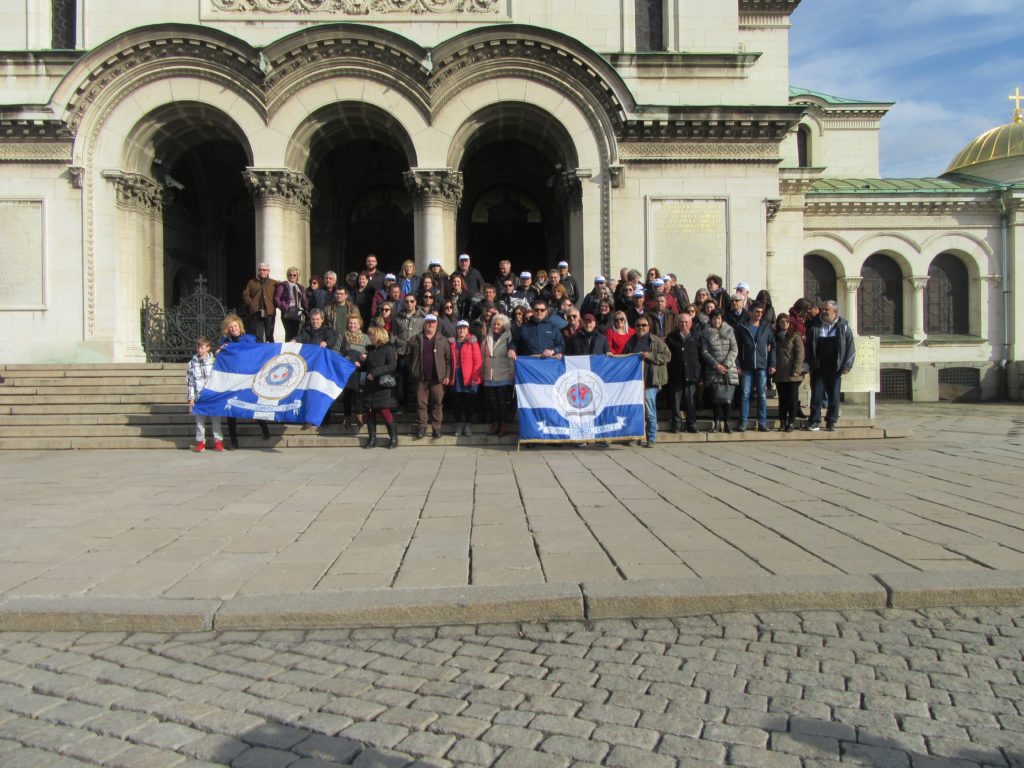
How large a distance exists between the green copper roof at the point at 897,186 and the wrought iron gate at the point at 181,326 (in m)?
23.6

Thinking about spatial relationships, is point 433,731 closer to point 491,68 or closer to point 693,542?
point 693,542

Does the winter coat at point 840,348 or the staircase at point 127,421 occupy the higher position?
the winter coat at point 840,348

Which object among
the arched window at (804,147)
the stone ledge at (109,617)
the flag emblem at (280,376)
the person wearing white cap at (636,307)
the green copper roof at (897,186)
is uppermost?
the arched window at (804,147)

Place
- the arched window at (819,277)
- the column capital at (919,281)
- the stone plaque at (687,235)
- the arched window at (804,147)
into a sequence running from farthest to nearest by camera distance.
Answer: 1. the arched window at (804,147)
2. the arched window at (819,277)
3. the column capital at (919,281)
4. the stone plaque at (687,235)

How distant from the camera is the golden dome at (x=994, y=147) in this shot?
31.7 metres

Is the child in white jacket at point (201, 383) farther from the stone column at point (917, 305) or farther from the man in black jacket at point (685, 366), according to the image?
the stone column at point (917, 305)

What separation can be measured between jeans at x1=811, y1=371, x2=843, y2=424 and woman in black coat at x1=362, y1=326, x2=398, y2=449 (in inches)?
283

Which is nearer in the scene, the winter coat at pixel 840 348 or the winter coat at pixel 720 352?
the winter coat at pixel 720 352

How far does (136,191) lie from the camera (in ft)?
60.2

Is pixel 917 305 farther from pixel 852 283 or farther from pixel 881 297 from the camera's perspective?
pixel 852 283

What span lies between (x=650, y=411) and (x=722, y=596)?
7.22m

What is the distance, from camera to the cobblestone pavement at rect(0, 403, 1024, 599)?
490 cm

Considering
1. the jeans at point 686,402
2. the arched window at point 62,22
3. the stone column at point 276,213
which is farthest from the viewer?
the arched window at point 62,22

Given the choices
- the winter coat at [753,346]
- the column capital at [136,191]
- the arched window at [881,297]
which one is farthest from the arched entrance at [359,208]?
the arched window at [881,297]
